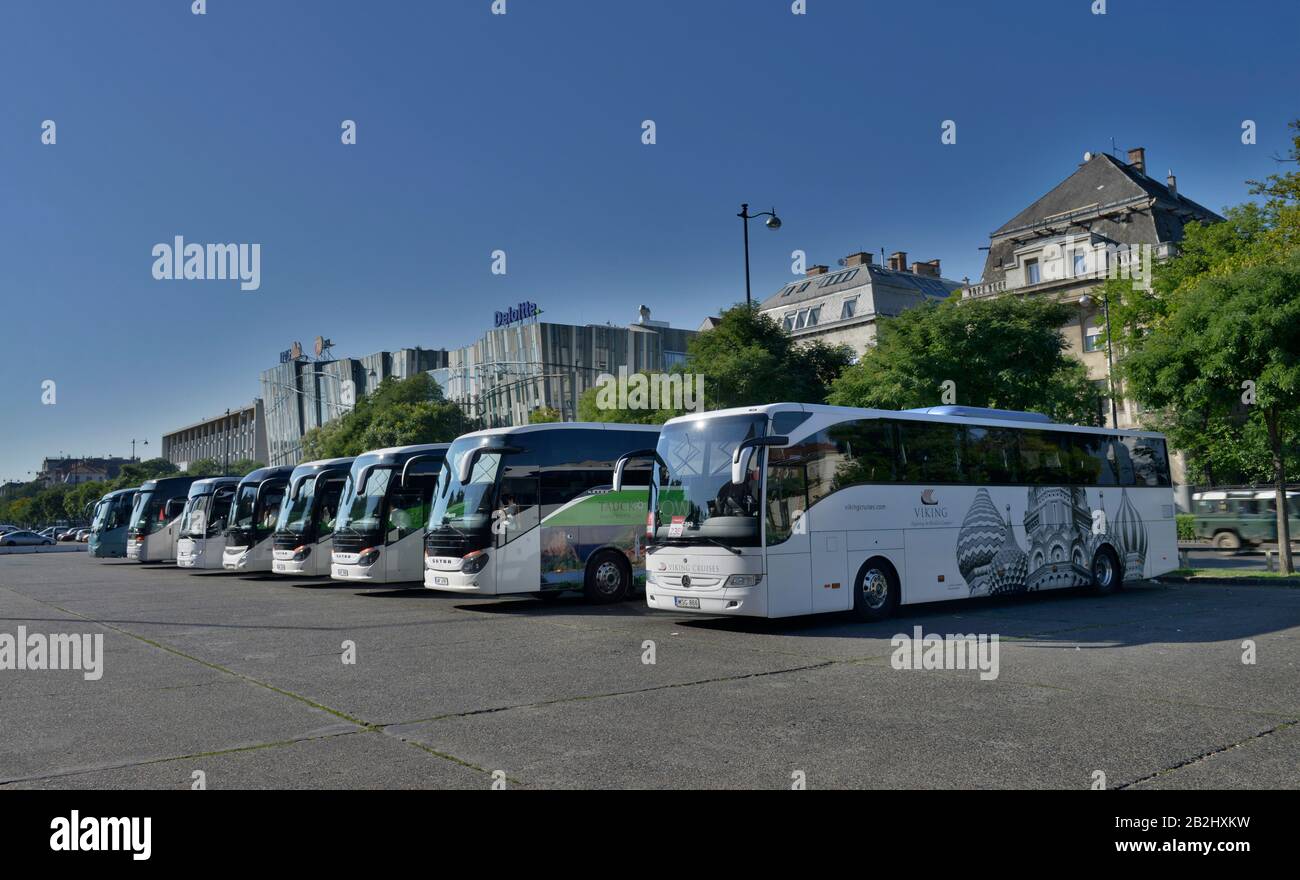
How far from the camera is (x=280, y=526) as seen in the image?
26.5 m

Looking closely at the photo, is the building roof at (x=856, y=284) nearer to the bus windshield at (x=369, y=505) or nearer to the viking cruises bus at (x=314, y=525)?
the viking cruises bus at (x=314, y=525)

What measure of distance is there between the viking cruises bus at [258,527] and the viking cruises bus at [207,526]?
3621mm

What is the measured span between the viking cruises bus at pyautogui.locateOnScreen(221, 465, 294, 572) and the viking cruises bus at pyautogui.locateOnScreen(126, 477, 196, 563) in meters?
10.2

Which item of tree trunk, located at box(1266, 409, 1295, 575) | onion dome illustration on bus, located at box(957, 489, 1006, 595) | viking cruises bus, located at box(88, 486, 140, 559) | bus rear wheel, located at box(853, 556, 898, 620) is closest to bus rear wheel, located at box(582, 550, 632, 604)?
bus rear wheel, located at box(853, 556, 898, 620)

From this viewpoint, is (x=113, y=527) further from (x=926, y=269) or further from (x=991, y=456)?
(x=926, y=269)

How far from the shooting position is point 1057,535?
18.0 metres

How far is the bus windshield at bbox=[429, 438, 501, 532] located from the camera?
18.0 meters

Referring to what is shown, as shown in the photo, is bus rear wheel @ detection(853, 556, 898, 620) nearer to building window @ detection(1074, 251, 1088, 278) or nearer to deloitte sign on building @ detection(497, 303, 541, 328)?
building window @ detection(1074, 251, 1088, 278)

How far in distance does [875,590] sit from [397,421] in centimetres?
5266
